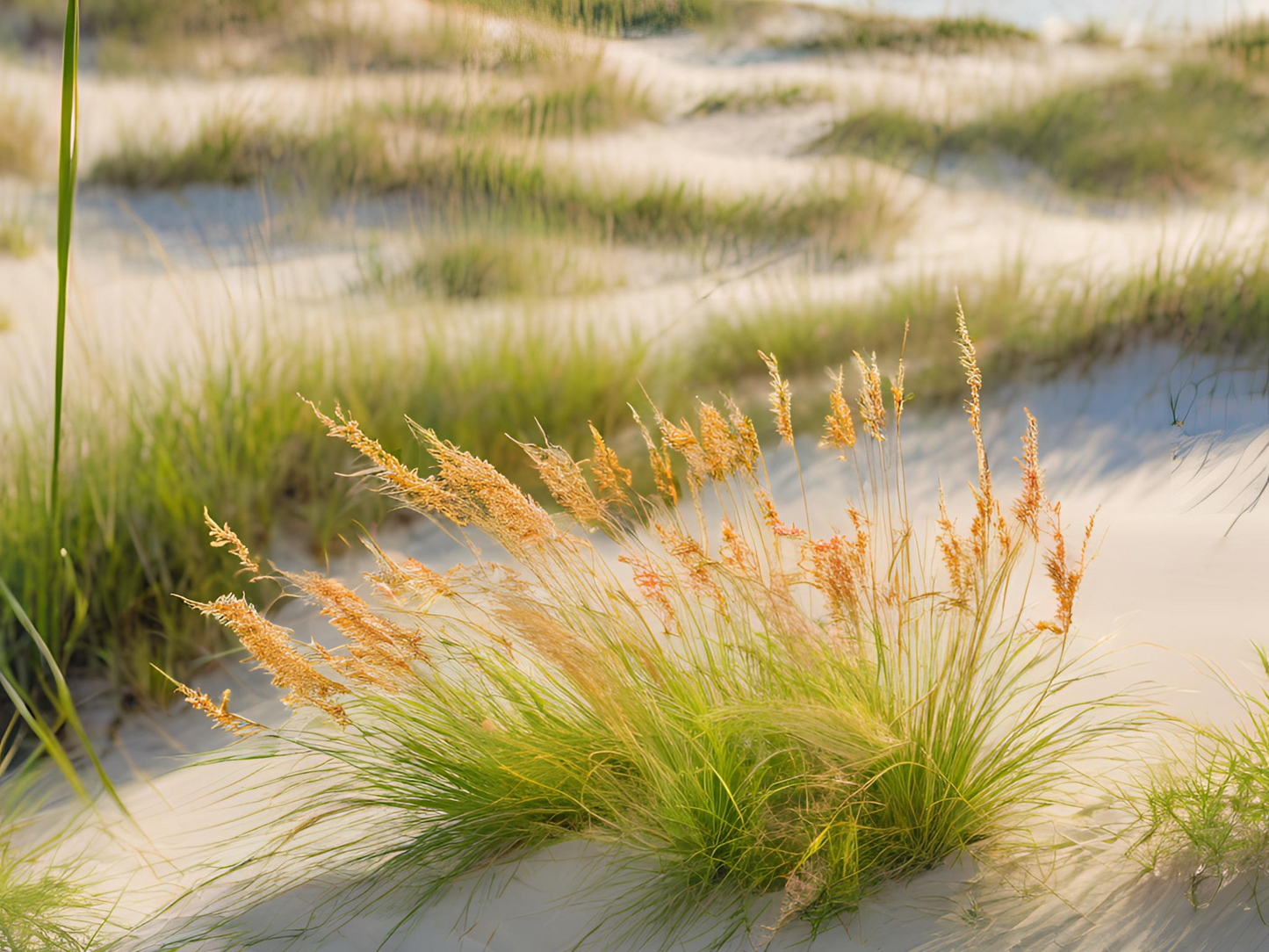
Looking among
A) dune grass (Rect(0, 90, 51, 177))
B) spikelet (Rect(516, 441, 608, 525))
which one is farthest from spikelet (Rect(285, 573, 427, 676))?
dune grass (Rect(0, 90, 51, 177))

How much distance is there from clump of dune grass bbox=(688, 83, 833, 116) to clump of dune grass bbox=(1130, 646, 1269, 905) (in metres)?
6.40

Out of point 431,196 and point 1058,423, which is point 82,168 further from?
point 1058,423

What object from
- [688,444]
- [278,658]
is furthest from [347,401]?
[688,444]

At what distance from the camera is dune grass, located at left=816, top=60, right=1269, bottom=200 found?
5.71m

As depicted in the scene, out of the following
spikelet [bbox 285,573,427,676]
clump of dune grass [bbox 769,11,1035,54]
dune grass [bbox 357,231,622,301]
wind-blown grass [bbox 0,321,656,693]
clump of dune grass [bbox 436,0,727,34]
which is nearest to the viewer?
spikelet [bbox 285,573,427,676]

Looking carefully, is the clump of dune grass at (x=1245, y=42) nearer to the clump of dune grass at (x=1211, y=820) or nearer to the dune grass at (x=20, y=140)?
the clump of dune grass at (x=1211, y=820)

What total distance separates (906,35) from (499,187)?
11.7ft

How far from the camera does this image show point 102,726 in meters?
3.06

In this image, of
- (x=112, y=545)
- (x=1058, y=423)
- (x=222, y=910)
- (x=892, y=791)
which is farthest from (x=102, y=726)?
(x=1058, y=423)

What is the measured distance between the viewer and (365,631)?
183 centimetres

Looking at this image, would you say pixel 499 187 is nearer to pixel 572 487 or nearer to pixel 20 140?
pixel 20 140

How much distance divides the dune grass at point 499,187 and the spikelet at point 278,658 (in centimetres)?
377

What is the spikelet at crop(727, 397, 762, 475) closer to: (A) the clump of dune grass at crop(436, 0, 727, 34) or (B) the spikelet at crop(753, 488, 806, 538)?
(B) the spikelet at crop(753, 488, 806, 538)

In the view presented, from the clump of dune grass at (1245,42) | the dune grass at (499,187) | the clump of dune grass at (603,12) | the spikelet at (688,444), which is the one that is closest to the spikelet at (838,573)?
the spikelet at (688,444)
